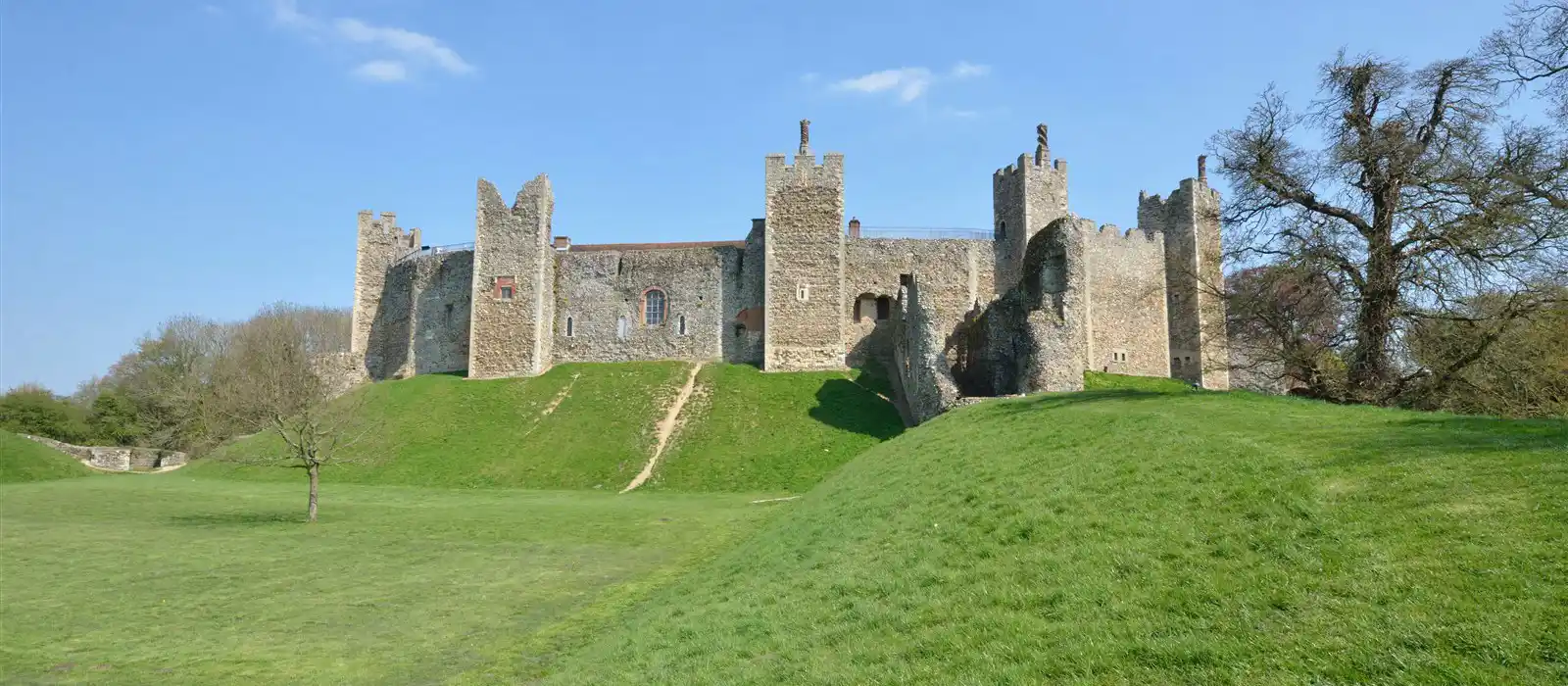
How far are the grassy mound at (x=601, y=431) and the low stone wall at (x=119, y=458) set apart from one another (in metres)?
8.31

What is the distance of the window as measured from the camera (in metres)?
45.7

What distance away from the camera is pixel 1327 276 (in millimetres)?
21422

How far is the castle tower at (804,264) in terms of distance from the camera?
42594mm

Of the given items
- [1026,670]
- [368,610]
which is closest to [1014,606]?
[1026,670]

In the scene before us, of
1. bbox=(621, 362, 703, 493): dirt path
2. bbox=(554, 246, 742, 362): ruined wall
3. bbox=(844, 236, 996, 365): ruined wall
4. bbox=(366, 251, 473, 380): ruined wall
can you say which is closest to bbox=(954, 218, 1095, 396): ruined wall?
bbox=(844, 236, 996, 365): ruined wall

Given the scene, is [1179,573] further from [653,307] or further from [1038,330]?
[653,307]

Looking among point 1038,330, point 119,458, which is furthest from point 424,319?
point 1038,330

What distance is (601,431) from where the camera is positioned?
37250 mm

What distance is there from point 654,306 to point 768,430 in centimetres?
1217

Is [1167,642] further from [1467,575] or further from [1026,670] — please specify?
[1467,575]

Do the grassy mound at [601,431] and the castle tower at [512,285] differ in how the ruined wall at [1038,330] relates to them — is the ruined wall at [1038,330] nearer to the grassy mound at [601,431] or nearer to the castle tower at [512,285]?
the grassy mound at [601,431]

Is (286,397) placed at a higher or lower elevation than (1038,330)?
lower

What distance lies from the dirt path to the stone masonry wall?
341 cm

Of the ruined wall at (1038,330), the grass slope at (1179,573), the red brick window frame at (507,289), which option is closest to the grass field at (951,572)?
the grass slope at (1179,573)
